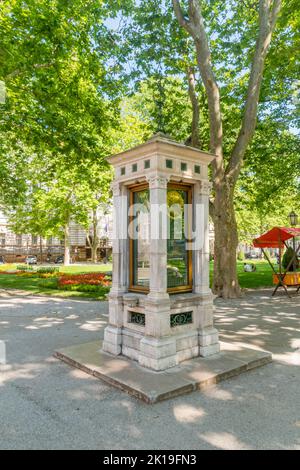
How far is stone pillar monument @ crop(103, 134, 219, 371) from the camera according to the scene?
213 inches

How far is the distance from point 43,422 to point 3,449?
566mm

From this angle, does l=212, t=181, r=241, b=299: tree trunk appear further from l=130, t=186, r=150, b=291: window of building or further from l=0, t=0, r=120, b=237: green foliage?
l=130, t=186, r=150, b=291: window of building

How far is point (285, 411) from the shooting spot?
404 cm

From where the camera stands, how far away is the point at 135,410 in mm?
4051

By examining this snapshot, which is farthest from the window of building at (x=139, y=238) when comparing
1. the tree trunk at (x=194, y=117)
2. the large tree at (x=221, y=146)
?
the tree trunk at (x=194, y=117)

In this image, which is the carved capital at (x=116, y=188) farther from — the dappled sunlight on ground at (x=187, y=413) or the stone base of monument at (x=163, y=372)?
the dappled sunlight on ground at (x=187, y=413)

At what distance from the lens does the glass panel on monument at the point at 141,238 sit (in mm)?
6145

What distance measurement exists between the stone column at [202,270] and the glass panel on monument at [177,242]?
20 cm

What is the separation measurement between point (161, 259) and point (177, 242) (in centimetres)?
79

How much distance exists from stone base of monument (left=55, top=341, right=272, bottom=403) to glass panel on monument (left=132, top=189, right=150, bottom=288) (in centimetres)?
158

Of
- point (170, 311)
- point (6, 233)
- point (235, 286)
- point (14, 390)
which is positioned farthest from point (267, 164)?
point (6, 233)

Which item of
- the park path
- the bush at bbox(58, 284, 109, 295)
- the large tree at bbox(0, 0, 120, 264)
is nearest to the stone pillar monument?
the park path

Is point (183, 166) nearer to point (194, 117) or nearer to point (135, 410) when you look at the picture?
point (135, 410)
